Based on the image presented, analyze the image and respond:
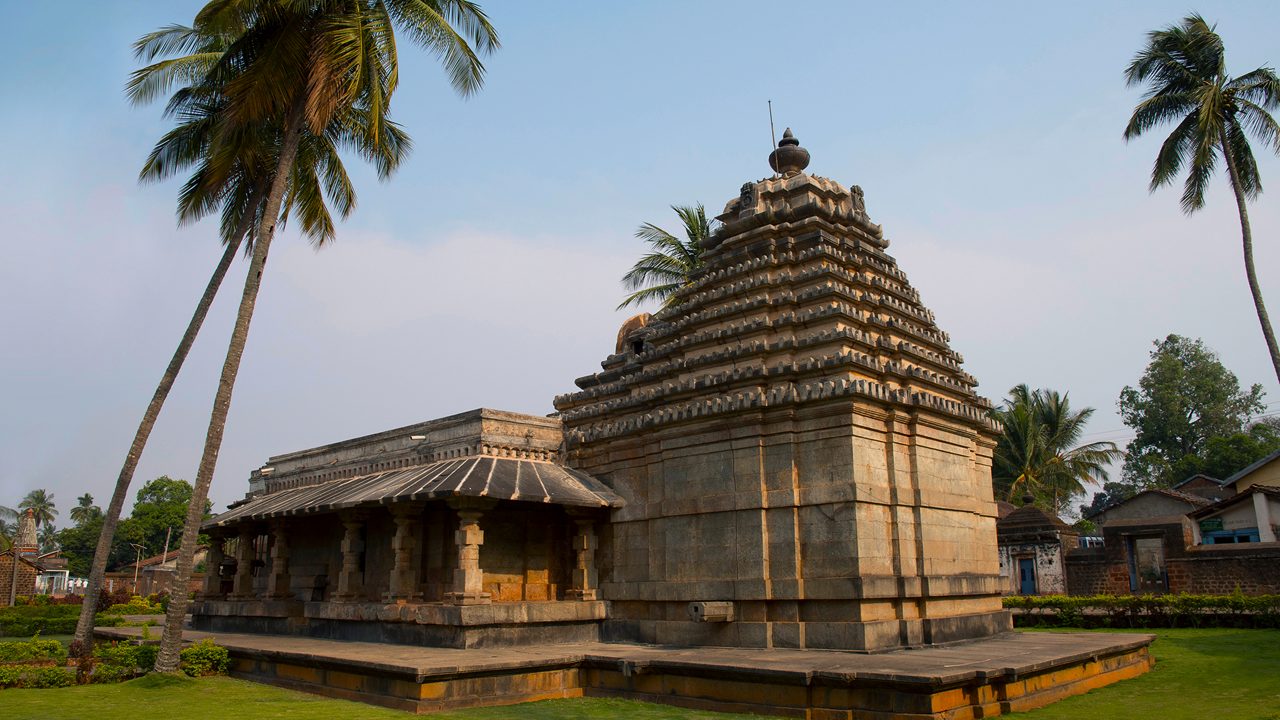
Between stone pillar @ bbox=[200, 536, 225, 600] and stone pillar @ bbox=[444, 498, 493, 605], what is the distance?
10.3 m

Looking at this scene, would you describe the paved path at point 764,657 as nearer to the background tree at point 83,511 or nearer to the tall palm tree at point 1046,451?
the tall palm tree at point 1046,451

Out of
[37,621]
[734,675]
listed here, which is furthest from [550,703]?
[37,621]

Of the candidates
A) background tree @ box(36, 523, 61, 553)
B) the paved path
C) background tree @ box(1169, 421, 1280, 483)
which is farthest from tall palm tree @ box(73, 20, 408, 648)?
background tree @ box(36, 523, 61, 553)

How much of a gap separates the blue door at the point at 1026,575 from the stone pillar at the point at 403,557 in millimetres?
20313

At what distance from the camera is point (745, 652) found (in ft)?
43.7

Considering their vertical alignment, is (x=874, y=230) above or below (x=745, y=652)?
above

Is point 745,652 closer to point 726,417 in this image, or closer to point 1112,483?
point 726,417

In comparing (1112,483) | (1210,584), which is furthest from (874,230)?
(1112,483)

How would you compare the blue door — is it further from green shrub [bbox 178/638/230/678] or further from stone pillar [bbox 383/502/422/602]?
green shrub [bbox 178/638/230/678]

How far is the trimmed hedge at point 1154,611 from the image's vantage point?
68.9 ft

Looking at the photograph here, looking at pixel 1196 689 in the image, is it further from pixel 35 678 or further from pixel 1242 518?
pixel 1242 518

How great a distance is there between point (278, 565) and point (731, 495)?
11.2 metres

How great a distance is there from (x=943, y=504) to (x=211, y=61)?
17.3 m

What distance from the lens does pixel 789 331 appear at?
15.5 meters
